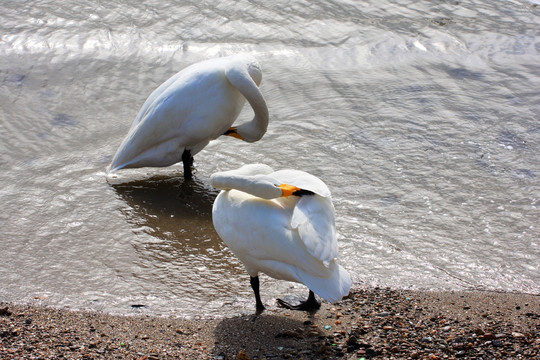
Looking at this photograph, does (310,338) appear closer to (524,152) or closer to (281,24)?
(524,152)

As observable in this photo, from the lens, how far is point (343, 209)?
221 inches

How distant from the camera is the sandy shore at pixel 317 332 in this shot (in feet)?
Answer: 12.1

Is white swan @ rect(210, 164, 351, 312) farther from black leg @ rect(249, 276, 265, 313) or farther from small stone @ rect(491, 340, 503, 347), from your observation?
small stone @ rect(491, 340, 503, 347)

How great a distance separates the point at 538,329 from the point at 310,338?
1256 mm

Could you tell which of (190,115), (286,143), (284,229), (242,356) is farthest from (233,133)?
(242,356)

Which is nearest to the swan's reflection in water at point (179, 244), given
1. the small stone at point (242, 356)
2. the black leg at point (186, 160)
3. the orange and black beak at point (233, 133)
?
the black leg at point (186, 160)

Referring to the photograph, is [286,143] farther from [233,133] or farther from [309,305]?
[309,305]

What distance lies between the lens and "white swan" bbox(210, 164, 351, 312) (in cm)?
381

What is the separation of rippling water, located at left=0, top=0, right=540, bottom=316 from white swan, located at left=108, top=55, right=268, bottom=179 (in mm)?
279

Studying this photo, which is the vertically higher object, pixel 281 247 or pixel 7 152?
pixel 281 247

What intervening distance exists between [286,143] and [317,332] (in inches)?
119

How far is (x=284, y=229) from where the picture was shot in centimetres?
402

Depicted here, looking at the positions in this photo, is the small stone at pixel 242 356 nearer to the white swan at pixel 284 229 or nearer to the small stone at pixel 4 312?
the white swan at pixel 284 229

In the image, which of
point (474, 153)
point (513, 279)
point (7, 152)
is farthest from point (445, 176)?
point (7, 152)
